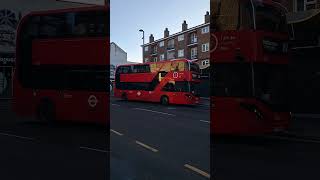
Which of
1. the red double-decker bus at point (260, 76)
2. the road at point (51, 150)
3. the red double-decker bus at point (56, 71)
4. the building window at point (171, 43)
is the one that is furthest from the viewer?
the red double-decker bus at point (56, 71)

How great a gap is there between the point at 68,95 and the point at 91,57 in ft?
7.70

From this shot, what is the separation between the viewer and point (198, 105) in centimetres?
240

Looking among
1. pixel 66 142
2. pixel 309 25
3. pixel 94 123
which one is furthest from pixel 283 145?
pixel 309 25

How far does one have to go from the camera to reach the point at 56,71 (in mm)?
9023

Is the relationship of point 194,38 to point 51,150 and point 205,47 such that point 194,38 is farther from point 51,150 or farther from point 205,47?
point 51,150

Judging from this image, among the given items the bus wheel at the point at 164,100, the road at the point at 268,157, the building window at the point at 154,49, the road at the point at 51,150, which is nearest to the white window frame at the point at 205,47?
the building window at the point at 154,49

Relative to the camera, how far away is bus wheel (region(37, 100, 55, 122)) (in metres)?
10.1

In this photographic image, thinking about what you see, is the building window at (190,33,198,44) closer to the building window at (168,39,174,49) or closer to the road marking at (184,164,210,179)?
the building window at (168,39,174,49)

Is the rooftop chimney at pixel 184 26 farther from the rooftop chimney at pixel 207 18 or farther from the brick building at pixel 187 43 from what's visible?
the rooftop chimney at pixel 207 18

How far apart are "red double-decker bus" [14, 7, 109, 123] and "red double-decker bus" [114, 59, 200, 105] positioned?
453 centimetres

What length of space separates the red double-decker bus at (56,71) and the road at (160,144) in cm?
525

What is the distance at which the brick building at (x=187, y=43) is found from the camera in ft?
7.39

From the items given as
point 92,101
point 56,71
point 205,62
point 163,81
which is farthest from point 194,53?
point 56,71

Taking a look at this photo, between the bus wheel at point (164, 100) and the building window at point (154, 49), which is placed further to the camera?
the bus wheel at point (164, 100)
